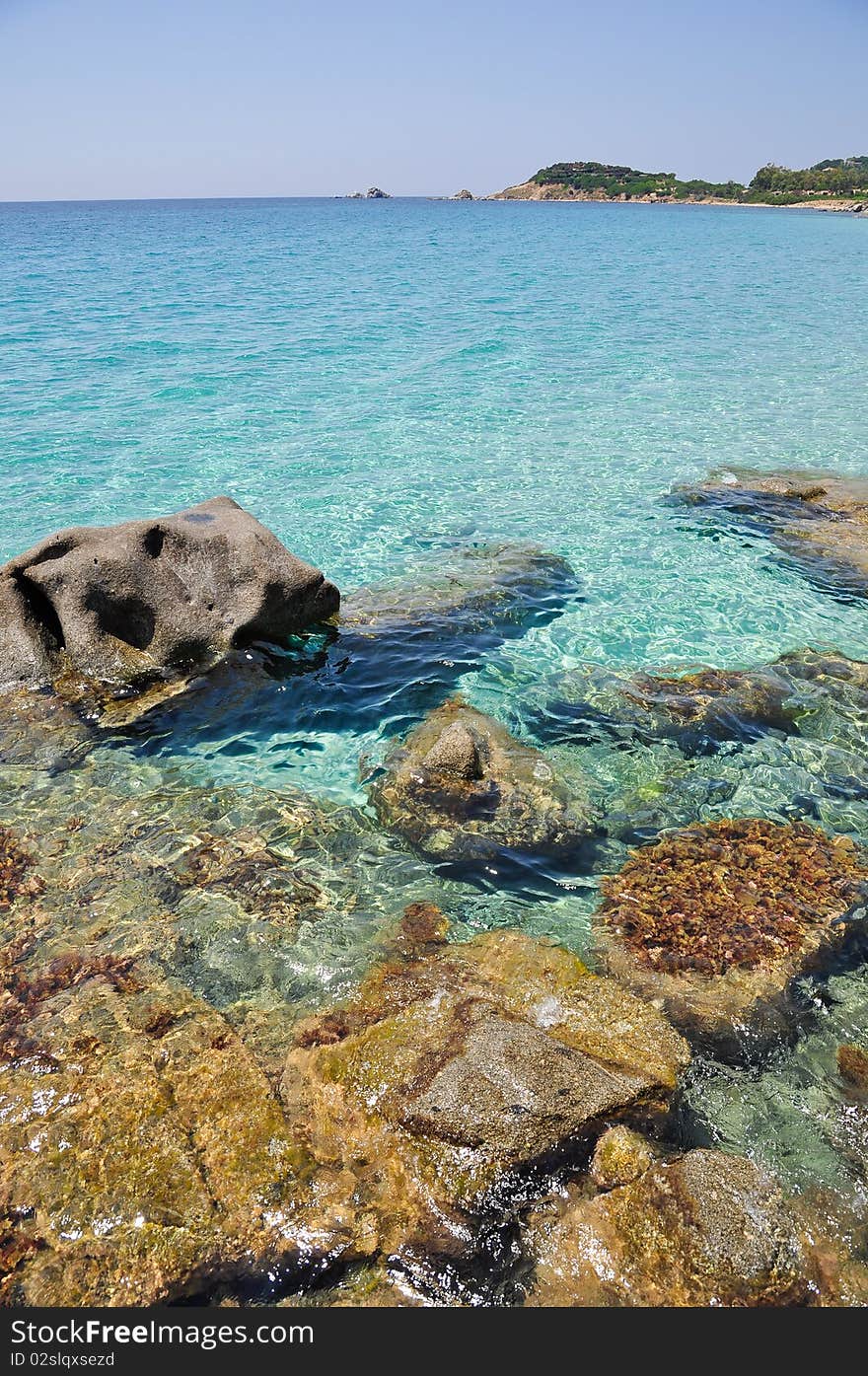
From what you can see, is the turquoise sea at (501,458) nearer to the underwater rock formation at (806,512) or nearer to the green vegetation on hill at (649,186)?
the underwater rock formation at (806,512)

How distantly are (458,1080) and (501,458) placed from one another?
1536cm

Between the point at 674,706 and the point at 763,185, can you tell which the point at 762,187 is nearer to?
the point at 763,185

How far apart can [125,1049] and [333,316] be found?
3546 centimetres

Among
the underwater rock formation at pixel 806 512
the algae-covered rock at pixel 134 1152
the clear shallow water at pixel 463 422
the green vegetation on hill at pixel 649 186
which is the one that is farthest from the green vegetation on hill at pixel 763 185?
the algae-covered rock at pixel 134 1152

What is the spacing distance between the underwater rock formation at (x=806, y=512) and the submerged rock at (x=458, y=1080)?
897 cm

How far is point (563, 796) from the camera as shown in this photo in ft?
24.2

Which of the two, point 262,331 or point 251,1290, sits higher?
point 262,331

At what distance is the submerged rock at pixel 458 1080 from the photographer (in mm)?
4191

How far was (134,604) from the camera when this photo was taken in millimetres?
9023

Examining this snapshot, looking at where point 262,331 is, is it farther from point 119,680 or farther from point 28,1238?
point 28,1238

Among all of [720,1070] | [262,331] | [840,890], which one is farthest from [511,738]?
[262,331]

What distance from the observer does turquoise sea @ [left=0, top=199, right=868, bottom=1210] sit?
7699 millimetres

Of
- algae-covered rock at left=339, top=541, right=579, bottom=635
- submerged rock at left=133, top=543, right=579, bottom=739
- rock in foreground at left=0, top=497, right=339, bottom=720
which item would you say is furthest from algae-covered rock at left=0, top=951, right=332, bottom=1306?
algae-covered rock at left=339, top=541, right=579, bottom=635

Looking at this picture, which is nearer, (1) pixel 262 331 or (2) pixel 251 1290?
(2) pixel 251 1290
